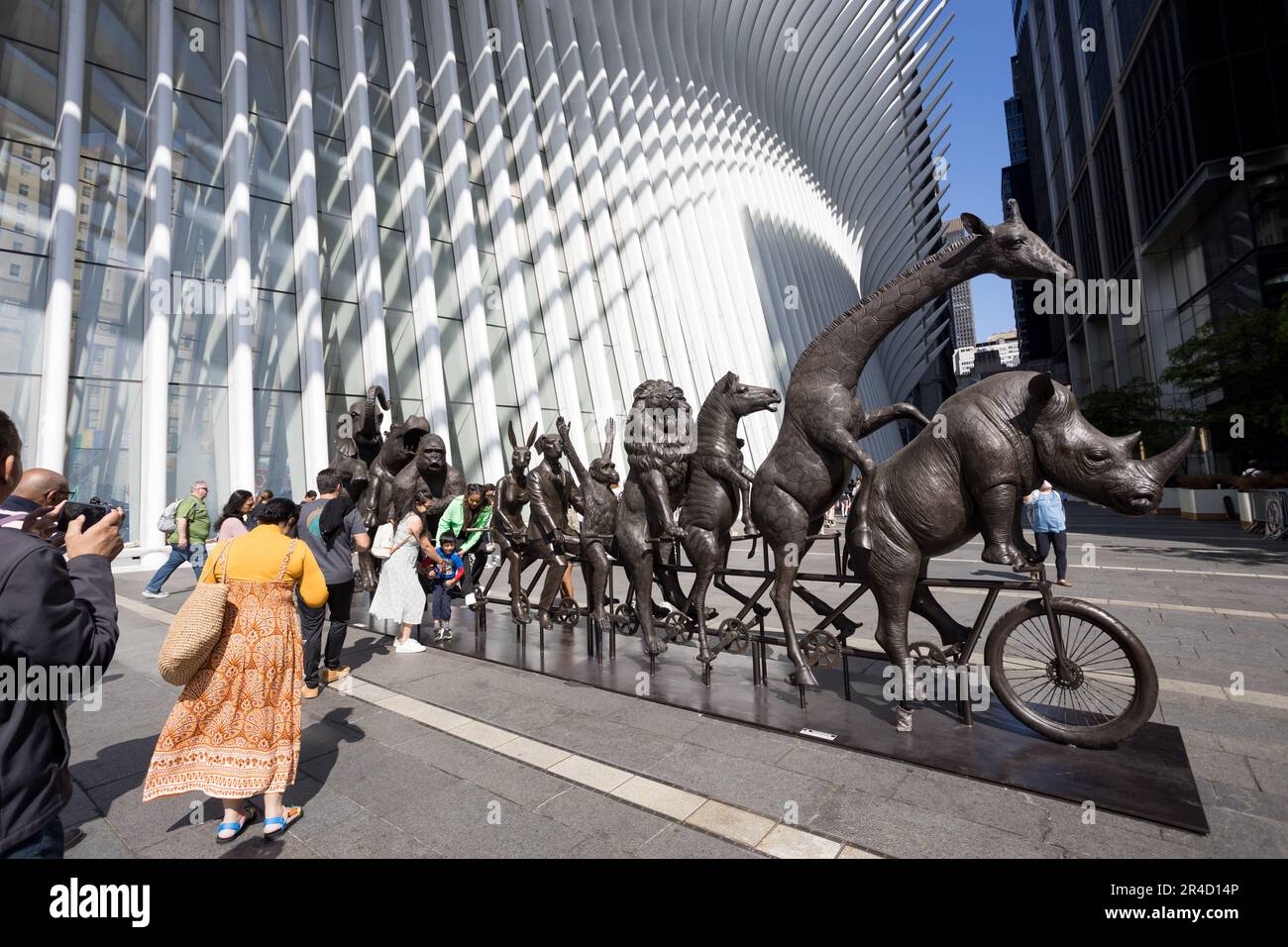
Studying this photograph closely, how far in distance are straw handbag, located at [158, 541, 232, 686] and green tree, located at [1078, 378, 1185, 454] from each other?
34447 millimetres

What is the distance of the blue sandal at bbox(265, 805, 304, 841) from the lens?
3.14 metres

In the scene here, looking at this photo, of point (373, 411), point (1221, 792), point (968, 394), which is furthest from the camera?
point (373, 411)

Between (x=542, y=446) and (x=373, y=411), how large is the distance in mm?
3608

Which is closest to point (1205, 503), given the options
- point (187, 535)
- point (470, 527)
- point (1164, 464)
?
point (1164, 464)

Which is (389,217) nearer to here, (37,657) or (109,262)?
Result: (109,262)

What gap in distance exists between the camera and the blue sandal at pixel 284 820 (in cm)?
314

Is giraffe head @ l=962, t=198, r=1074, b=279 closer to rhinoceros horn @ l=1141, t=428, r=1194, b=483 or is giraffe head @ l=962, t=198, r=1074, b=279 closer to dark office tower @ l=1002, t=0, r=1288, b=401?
rhinoceros horn @ l=1141, t=428, r=1194, b=483

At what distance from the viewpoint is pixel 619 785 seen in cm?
357

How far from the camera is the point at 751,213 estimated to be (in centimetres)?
3316

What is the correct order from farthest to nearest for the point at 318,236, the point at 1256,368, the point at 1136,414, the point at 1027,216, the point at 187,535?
the point at 1027,216 < the point at 1136,414 < the point at 318,236 < the point at 1256,368 < the point at 187,535

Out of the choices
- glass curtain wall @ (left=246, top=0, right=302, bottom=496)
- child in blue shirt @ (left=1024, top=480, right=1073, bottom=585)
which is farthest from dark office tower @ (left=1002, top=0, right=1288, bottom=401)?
glass curtain wall @ (left=246, top=0, right=302, bottom=496)

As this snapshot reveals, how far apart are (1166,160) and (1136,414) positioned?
12.6 meters

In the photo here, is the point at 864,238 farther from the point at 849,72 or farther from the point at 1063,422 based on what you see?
the point at 1063,422

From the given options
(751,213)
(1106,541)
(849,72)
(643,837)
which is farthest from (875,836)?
(849,72)
